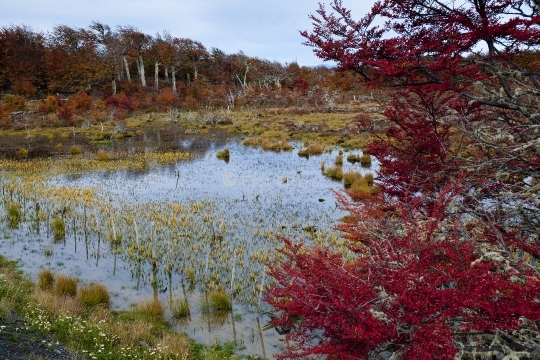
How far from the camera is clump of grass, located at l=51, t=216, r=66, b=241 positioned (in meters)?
12.0

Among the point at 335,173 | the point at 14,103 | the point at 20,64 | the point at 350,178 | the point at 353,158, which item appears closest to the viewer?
the point at 350,178

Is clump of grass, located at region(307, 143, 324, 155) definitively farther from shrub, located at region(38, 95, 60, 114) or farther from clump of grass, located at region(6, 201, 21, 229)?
shrub, located at region(38, 95, 60, 114)

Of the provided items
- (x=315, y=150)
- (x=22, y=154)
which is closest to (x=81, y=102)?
(x=22, y=154)

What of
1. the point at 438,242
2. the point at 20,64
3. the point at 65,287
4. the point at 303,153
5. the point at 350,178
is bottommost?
the point at 65,287

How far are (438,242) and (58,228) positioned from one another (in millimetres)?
11851

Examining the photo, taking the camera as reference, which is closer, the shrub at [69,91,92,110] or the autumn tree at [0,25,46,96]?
the shrub at [69,91,92,110]

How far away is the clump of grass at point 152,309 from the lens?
758 cm

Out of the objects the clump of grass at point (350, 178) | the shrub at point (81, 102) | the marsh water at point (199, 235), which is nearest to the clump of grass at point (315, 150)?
the marsh water at point (199, 235)

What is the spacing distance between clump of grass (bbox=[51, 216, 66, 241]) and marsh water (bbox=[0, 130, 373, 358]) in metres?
0.22

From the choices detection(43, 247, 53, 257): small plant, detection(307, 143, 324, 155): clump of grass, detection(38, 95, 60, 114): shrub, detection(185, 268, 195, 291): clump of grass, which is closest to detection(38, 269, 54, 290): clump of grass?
detection(43, 247, 53, 257): small plant

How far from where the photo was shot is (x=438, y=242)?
3.46 m

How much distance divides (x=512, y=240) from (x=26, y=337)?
6.95 meters

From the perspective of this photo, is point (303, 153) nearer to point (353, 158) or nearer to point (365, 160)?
point (353, 158)

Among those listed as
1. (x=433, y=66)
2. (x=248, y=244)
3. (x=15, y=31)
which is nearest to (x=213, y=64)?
(x=15, y=31)
